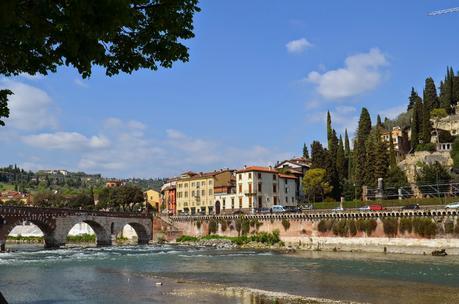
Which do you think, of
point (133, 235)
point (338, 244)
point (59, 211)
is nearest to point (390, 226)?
point (338, 244)

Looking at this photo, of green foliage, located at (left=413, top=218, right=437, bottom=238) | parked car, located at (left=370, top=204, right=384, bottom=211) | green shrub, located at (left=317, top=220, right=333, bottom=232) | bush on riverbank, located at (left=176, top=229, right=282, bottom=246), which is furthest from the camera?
bush on riverbank, located at (left=176, top=229, right=282, bottom=246)

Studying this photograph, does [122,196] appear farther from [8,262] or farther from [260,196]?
[8,262]

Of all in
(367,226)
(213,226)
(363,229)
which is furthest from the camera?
(213,226)

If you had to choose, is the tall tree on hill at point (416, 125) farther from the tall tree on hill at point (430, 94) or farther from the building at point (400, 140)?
the tall tree on hill at point (430, 94)

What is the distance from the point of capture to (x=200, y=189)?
361 ft

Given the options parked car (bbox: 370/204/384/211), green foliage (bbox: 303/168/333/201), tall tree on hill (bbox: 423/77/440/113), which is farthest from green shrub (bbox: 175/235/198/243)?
tall tree on hill (bbox: 423/77/440/113)

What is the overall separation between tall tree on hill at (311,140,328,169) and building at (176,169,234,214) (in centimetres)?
1900

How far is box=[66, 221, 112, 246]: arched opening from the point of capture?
283 feet

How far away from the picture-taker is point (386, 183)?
281ft

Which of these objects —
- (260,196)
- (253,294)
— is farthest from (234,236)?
(253,294)

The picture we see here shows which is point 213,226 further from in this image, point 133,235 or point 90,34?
point 90,34

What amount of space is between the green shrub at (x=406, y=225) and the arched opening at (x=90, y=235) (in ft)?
157

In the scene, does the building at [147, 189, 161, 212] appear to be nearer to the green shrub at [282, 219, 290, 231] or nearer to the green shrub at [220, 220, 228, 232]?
the green shrub at [220, 220, 228, 232]

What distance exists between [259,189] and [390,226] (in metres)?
39.0
